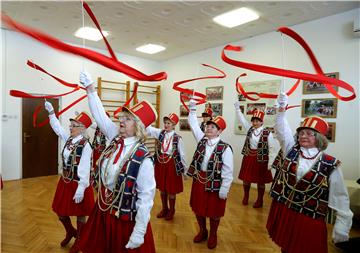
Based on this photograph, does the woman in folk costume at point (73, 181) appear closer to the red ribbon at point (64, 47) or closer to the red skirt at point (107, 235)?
the red skirt at point (107, 235)

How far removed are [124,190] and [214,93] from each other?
4.98 m

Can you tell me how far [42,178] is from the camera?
5.58 meters

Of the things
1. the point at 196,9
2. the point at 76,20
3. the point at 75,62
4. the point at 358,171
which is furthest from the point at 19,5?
the point at 358,171

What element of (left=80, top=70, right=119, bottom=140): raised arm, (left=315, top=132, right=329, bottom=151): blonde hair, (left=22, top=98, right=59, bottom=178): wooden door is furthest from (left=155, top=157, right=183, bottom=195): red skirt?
(left=22, top=98, right=59, bottom=178): wooden door

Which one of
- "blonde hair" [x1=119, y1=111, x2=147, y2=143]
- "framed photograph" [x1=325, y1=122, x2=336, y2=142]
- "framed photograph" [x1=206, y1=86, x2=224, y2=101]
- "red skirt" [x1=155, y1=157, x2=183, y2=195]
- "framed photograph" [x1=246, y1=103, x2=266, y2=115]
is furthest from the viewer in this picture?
"framed photograph" [x1=206, y1=86, x2=224, y2=101]

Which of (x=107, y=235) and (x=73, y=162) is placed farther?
(x=73, y=162)

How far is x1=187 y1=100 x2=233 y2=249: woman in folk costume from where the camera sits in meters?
2.55

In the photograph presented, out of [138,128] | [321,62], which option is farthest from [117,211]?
[321,62]

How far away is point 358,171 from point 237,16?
130 inches

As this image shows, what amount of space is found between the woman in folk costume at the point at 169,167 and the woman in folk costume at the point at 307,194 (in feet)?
5.39

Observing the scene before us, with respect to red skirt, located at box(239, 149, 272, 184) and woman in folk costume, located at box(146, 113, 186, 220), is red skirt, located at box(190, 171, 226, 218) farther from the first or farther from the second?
red skirt, located at box(239, 149, 272, 184)

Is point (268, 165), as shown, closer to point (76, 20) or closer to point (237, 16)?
point (237, 16)

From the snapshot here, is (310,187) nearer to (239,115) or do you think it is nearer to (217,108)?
(239,115)

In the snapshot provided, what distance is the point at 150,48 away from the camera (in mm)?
6398
